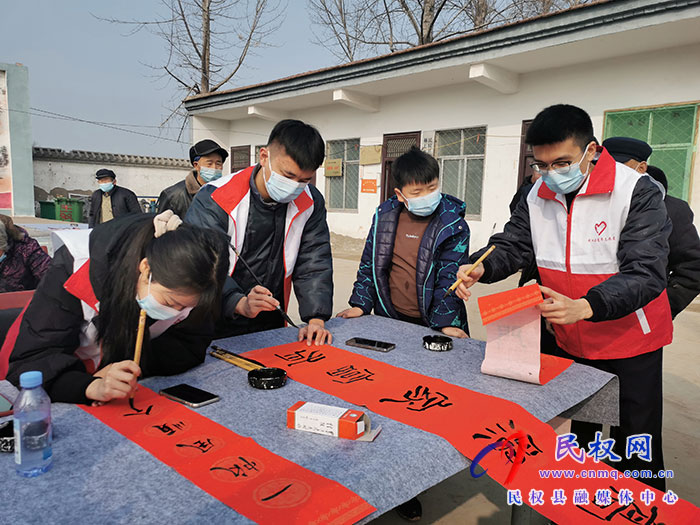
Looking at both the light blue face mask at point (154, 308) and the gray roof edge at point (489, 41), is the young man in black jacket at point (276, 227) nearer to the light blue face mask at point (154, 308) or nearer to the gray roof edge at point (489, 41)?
the light blue face mask at point (154, 308)

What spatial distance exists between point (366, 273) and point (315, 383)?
954 millimetres

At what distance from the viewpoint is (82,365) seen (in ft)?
3.92

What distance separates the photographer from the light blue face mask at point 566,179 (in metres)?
1.56

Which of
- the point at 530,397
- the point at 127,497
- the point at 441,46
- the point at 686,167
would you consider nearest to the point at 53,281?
the point at 127,497

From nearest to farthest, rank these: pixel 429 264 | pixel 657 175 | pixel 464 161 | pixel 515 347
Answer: pixel 515 347 < pixel 429 264 < pixel 657 175 < pixel 464 161

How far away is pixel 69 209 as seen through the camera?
12508 millimetres

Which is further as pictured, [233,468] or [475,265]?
[475,265]

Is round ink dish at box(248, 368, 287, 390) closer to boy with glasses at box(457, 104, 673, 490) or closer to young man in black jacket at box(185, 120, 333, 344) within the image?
young man in black jacket at box(185, 120, 333, 344)

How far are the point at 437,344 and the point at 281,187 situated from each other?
0.75 meters

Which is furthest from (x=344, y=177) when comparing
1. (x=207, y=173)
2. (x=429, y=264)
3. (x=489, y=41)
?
(x=429, y=264)

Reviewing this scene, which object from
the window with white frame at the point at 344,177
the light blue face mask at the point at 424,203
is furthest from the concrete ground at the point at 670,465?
the window with white frame at the point at 344,177

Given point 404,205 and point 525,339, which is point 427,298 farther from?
point 525,339

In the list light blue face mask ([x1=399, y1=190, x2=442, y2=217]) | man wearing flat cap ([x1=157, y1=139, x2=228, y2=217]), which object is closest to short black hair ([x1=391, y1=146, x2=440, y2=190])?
light blue face mask ([x1=399, y1=190, x2=442, y2=217])

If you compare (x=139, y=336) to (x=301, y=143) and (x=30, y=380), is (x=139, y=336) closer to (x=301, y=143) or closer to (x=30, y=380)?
(x=30, y=380)
